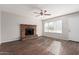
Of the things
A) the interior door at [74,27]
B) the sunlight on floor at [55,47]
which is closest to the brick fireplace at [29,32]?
the sunlight on floor at [55,47]

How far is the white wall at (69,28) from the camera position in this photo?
8.20 ft

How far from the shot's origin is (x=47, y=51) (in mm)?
2545

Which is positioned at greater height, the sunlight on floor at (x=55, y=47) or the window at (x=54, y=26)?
the window at (x=54, y=26)

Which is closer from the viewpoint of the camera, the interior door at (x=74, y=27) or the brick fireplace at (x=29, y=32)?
the interior door at (x=74, y=27)

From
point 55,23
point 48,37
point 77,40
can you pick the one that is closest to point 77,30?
point 77,40

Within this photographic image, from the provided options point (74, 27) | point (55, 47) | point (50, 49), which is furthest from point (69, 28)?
point (50, 49)

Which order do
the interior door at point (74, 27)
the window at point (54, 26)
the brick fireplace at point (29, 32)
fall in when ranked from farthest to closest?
the brick fireplace at point (29, 32)
the window at point (54, 26)
the interior door at point (74, 27)

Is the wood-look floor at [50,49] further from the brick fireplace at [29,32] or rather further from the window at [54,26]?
the brick fireplace at [29,32]

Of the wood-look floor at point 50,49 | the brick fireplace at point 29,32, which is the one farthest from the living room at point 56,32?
the brick fireplace at point 29,32

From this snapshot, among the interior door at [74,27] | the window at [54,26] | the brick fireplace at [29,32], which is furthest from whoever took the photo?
the brick fireplace at [29,32]

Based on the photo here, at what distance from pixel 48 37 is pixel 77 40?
2.72 ft

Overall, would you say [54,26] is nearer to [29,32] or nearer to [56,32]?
[56,32]

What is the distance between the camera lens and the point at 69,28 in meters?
2.68
